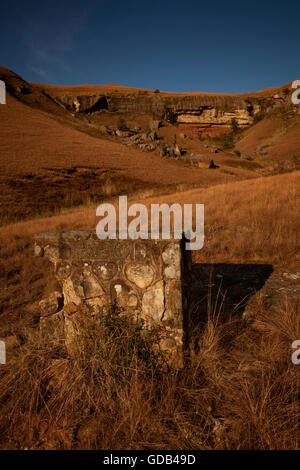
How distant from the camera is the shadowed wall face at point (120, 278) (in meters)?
2.18

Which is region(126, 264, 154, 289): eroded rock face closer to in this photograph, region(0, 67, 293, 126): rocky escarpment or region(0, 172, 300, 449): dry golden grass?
region(0, 172, 300, 449): dry golden grass

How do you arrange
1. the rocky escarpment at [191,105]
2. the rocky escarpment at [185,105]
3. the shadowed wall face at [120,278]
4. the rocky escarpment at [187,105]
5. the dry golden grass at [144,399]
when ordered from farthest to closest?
the rocky escarpment at [187,105]
the rocky escarpment at [191,105]
the rocky escarpment at [185,105]
the shadowed wall face at [120,278]
the dry golden grass at [144,399]

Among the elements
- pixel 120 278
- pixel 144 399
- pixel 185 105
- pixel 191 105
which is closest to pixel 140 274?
pixel 120 278

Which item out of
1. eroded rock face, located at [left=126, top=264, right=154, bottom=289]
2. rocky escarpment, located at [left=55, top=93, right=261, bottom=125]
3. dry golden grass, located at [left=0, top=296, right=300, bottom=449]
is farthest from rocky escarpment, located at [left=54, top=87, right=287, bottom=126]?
dry golden grass, located at [left=0, top=296, right=300, bottom=449]

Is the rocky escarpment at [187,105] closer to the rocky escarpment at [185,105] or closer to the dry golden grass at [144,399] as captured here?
the rocky escarpment at [185,105]

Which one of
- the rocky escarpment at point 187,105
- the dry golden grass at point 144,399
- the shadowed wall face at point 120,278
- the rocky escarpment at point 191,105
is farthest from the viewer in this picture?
the rocky escarpment at point 187,105

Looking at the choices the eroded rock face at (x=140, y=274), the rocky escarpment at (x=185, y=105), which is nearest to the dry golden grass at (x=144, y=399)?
the eroded rock face at (x=140, y=274)

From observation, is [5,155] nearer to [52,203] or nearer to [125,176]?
[52,203]

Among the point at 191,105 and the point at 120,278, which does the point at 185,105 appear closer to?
the point at 191,105

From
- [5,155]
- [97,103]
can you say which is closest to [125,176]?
[5,155]

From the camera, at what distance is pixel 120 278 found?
2.31 meters

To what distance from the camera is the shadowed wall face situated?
218cm

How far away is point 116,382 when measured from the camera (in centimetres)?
186

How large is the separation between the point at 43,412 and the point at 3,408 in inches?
11.4
